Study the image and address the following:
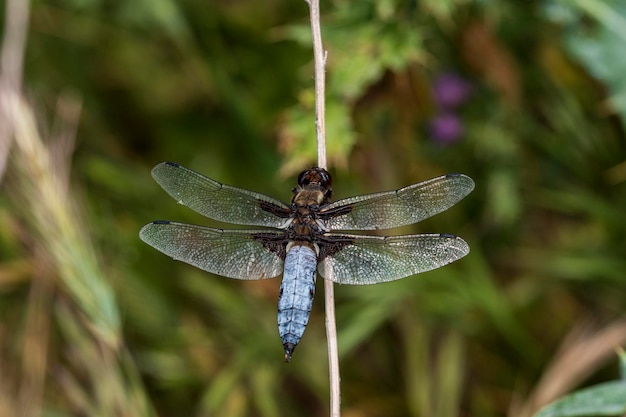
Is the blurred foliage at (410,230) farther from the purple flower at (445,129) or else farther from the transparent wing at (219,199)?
the transparent wing at (219,199)

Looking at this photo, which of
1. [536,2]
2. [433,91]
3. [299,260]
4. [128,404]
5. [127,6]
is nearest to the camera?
[299,260]

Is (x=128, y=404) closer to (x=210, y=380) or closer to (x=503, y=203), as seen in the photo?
(x=210, y=380)

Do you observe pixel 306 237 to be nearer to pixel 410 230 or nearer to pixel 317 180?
pixel 317 180

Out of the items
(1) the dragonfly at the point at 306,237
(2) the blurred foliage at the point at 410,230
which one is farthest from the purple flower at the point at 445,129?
(1) the dragonfly at the point at 306,237

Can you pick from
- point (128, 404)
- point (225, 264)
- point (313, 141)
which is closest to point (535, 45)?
point (313, 141)

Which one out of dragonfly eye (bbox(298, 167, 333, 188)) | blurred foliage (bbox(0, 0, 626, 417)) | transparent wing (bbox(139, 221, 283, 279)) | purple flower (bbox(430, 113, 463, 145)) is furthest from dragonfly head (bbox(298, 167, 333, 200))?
purple flower (bbox(430, 113, 463, 145))

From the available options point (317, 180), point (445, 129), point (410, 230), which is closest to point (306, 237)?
point (317, 180)

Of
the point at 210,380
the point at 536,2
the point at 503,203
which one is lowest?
the point at 210,380
